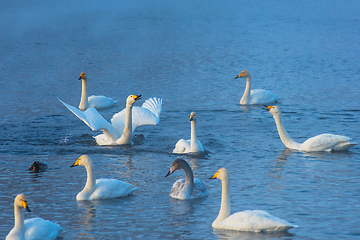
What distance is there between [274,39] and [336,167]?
1217 inches

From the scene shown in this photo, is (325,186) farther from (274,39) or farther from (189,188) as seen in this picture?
(274,39)

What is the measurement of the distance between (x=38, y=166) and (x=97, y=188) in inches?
90.4

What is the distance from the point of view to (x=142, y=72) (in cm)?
2741

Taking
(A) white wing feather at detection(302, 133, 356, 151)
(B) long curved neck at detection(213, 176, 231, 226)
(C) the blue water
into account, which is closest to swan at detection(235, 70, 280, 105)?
(C) the blue water

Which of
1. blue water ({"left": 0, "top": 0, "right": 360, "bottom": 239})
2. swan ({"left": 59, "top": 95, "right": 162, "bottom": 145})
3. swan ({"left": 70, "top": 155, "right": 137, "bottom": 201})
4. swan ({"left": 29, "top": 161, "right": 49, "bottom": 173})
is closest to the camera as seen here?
blue water ({"left": 0, "top": 0, "right": 360, "bottom": 239})

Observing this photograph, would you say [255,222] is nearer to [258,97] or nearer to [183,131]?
[183,131]

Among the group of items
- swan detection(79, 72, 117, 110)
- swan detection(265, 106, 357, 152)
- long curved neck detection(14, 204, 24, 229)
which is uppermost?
swan detection(79, 72, 117, 110)

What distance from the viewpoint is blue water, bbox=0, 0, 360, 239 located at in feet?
29.8

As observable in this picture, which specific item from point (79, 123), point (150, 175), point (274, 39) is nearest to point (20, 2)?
point (274, 39)

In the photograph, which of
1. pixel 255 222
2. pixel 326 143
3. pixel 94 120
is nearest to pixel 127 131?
pixel 94 120

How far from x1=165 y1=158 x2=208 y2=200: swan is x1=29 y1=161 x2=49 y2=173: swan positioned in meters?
3.12

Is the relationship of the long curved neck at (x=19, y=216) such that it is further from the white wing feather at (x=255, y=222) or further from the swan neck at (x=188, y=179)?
the swan neck at (x=188, y=179)

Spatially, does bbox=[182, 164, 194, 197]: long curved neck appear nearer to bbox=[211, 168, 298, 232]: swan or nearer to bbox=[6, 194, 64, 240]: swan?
bbox=[211, 168, 298, 232]: swan

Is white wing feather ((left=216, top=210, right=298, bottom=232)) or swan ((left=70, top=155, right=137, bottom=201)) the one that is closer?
white wing feather ((left=216, top=210, right=298, bottom=232))
